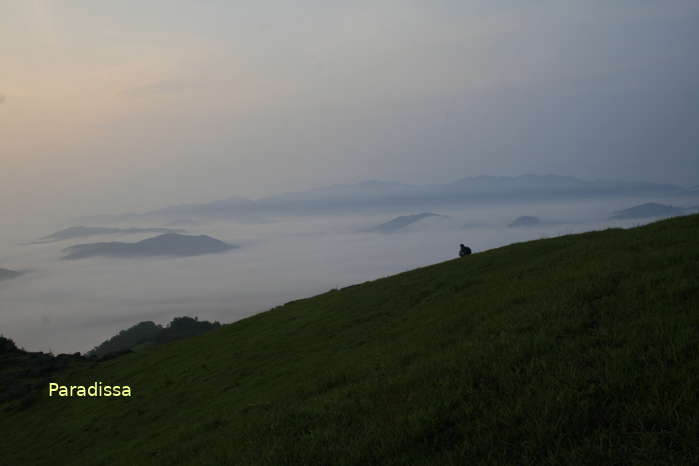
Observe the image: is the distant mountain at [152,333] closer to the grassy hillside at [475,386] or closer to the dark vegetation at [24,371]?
the dark vegetation at [24,371]

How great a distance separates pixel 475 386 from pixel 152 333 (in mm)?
124670

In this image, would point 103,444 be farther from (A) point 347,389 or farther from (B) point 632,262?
(B) point 632,262

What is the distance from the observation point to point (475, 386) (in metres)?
7.48

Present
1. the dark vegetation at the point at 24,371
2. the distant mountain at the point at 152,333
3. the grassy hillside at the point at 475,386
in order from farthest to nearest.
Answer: the distant mountain at the point at 152,333 → the dark vegetation at the point at 24,371 → the grassy hillside at the point at 475,386

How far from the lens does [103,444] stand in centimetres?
1730

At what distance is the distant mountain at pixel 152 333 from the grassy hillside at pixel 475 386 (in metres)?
49.9

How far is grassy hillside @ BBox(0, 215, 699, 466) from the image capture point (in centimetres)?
572

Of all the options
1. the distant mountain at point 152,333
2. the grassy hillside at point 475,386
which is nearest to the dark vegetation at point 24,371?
the grassy hillside at point 475,386

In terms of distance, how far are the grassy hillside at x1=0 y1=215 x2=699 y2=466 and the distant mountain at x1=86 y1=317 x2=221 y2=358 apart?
49898mm

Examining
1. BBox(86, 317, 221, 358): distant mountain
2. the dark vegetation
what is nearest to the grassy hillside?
the dark vegetation

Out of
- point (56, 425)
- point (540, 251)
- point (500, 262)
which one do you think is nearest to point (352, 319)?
point (500, 262)

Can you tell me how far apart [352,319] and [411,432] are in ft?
49.2

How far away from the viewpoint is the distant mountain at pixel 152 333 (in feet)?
265

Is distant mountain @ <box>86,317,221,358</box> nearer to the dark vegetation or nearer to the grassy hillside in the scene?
the dark vegetation
